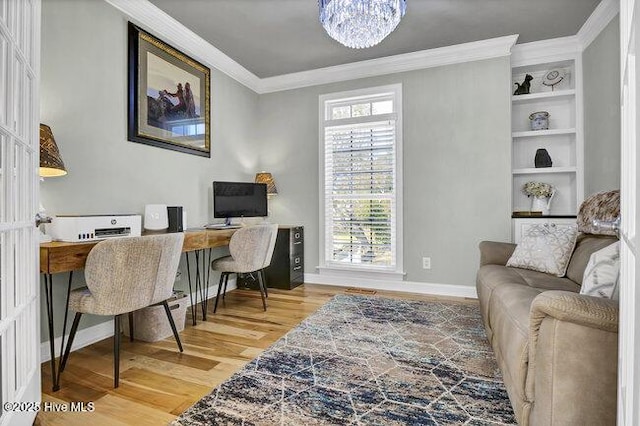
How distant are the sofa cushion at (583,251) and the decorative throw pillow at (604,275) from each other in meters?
0.77

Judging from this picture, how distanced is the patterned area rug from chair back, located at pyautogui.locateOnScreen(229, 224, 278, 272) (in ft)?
2.31

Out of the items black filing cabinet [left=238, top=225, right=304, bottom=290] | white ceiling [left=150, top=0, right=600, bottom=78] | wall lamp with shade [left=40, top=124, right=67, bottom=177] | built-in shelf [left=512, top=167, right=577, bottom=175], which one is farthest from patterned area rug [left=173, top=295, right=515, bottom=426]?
white ceiling [left=150, top=0, right=600, bottom=78]

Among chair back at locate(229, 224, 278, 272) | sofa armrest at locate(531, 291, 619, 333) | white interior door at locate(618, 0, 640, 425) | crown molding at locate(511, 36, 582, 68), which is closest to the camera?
white interior door at locate(618, 0, 640, 425)

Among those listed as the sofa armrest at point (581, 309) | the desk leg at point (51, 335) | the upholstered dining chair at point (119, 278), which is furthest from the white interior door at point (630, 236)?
the desk leg at point (51, 335)

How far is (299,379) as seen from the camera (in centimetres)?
180

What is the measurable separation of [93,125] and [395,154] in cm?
282

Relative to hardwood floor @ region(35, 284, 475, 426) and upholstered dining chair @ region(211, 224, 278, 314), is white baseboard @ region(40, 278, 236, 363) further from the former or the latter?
upholstered dining chair @ region(211, 224, 278, 314)

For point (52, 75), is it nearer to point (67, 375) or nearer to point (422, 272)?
point (67, 375)

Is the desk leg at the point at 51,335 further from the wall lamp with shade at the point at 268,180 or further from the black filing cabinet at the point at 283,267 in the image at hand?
the wall lamp with shade at the point at 268,180

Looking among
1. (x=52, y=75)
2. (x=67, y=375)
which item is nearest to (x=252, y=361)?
(x=67, y=375)

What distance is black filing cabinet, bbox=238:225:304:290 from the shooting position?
384 cm

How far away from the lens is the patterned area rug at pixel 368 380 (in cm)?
148

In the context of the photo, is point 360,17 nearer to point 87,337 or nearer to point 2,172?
point 2,172

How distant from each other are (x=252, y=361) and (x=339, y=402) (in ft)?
2.15
